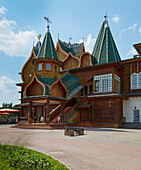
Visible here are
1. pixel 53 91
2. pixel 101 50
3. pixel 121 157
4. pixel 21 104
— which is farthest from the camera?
pixel 21 104

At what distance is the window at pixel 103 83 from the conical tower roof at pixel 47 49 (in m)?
6.03

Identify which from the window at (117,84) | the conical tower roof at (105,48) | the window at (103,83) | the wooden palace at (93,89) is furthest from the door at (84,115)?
the conical tower roof at (105,48)

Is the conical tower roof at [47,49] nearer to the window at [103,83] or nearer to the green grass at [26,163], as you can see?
the window at [103,83]

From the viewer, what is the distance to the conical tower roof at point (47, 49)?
24828 mm

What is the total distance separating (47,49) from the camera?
989 inches

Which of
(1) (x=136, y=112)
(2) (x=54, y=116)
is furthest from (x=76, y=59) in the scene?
(1) (x=136, y=112)

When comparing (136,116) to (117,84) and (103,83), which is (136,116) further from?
(103,83)

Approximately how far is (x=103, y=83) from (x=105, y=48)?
6569 millimetres

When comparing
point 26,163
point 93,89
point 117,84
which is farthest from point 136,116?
point 26,163

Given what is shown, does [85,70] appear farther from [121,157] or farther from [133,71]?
[121,157]

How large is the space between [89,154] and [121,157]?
118 centimetres

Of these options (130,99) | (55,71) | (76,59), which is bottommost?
(130,99)

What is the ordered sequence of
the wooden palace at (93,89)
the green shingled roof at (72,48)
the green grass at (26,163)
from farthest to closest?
the green shingled roof at (72,48), the wooden palace at (93,89), the green grass at (26,163)

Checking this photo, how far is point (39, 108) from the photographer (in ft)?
114
